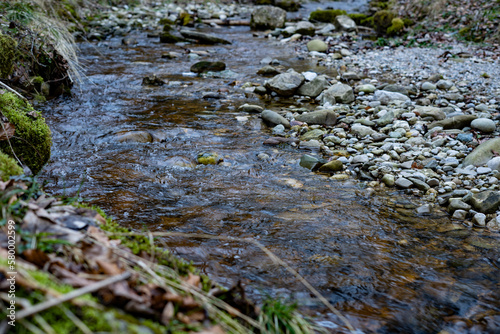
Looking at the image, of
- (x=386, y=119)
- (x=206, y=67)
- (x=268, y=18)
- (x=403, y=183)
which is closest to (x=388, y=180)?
(x=403, y=183)

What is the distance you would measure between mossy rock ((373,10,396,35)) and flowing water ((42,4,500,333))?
342 inches

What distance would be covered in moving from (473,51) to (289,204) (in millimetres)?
8321

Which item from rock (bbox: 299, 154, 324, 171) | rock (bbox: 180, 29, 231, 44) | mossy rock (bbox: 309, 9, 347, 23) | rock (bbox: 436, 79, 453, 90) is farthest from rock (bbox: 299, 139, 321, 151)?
mossy rock (bbox: 309, 9, 347, 23)

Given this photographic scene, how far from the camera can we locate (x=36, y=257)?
1250 mm

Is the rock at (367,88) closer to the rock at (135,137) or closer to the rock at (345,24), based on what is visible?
the rock at (135,137)

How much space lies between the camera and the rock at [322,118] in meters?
5.86

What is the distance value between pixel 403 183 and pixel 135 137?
3481mm

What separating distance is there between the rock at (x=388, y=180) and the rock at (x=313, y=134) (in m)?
1.43

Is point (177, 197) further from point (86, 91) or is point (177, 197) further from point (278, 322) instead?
point (86, 91)

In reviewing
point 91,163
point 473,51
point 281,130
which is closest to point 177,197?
point 91,163

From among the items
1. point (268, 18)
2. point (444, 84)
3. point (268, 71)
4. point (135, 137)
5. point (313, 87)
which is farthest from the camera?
point (268, 18)

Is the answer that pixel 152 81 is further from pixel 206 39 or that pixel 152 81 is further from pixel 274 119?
pixel 206 39

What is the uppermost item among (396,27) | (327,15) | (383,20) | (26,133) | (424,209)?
(327,15)

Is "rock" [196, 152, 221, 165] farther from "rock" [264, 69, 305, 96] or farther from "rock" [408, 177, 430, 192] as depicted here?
"rock" [264, 69, 305, 96]
